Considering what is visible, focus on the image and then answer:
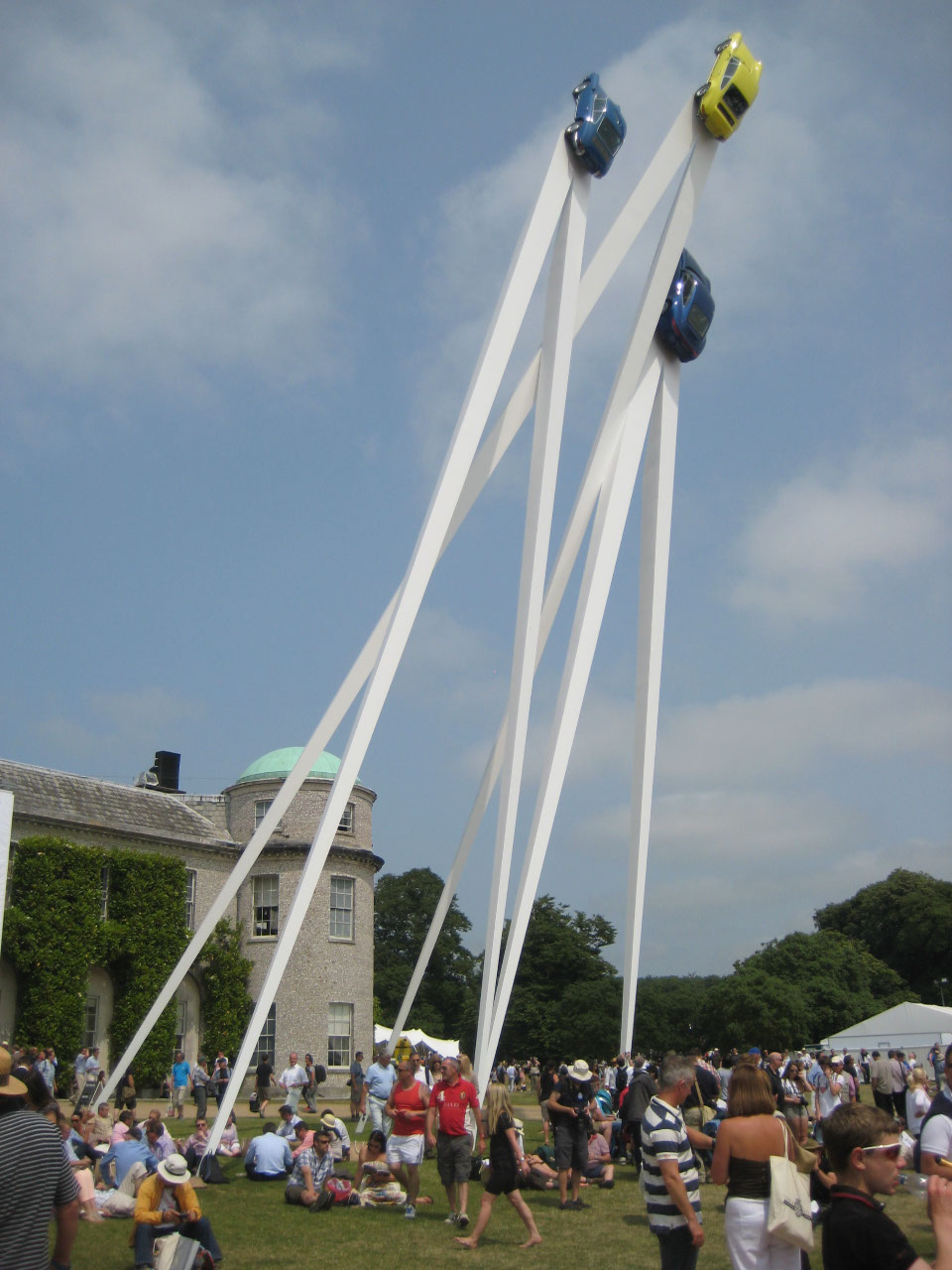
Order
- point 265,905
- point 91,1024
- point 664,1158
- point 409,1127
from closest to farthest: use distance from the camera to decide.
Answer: point 664,1158, point 409,1127, point 91,1024, point 265,905

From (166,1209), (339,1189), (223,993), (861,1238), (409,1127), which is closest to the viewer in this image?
(861,1238)

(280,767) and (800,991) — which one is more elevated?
(280,767)

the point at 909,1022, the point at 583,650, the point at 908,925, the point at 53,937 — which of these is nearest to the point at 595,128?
the point at 583,650

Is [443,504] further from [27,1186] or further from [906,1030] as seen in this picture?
[906,1030]

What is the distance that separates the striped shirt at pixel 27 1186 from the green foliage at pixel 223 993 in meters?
28.8

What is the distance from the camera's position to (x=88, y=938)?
93.0ft

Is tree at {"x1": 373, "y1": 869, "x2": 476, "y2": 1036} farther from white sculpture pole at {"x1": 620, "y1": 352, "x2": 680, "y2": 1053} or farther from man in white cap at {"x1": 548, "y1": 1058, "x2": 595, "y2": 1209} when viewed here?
man in white cap at {"x1": 548, "y1": 1058, "x2": 595, "y2": 1209}

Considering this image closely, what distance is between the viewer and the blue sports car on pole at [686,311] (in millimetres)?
16689

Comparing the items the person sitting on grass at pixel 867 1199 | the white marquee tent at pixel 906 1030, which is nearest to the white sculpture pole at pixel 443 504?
the person sitting on grass at pixel 867 1199

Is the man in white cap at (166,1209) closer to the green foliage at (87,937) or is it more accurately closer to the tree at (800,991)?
the green foliage at (87,937)

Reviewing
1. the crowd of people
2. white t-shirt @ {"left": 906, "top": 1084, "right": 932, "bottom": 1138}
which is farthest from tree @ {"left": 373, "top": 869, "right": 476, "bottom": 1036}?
white t-shirt @ {"left": 906, "top": 1084, "right": 932, "bottom": 1138}

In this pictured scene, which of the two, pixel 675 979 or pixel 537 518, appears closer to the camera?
pixel 537 518

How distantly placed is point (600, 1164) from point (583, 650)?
21.5 feet

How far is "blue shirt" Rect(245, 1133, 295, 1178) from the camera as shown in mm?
13211
